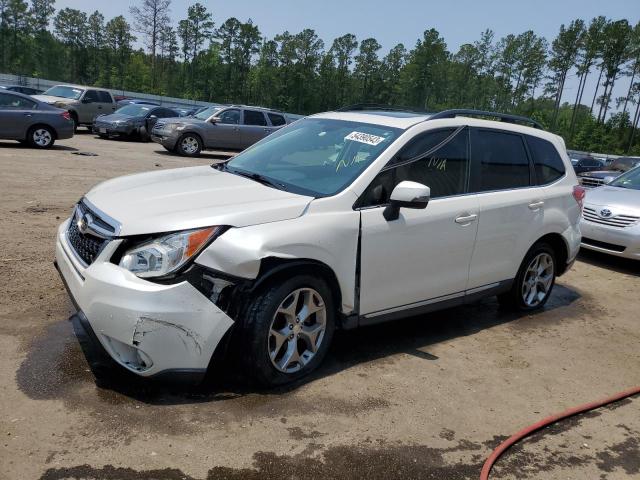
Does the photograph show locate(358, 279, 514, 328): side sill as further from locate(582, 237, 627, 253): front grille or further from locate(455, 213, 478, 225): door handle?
locate(582, 237, 627, 253): front grille

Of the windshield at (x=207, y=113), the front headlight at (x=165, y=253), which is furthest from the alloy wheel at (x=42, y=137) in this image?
the front headlight at (x=165, y=253)

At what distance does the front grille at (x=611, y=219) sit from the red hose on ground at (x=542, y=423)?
4.42m

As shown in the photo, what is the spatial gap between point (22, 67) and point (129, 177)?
8892 cm

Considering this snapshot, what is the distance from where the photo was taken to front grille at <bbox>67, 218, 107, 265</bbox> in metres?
3.46

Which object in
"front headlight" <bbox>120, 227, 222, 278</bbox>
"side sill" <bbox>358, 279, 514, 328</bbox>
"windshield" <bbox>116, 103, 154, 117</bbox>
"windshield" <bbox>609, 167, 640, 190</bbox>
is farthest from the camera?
"windshield" <bbox>116, 103, 154, 117</bbox>

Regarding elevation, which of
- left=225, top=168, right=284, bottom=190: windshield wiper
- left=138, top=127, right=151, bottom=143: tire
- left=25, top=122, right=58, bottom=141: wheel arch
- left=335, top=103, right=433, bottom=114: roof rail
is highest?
left=335, top=103, right=433, bottom=114: roof rail

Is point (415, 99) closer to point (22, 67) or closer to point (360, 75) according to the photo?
point (360, 75)

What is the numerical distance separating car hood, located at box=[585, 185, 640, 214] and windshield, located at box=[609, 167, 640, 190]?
0.72 ft

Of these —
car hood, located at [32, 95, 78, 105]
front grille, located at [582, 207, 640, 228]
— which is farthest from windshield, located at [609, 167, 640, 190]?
car hood, located at [32, 95, 78, 105]

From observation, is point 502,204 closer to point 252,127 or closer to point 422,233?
point 422,233

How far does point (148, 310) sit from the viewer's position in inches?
123

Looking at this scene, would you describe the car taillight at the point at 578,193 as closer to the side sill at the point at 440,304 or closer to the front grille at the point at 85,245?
the side sill at the point at 440,304

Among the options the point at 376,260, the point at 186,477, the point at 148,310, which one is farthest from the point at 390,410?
A: the point at 148,310

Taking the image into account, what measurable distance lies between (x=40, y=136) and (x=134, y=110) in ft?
21.1
